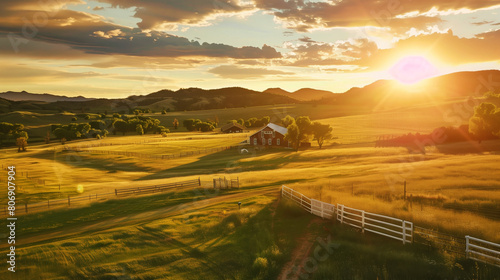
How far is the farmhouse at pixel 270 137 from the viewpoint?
8547cm

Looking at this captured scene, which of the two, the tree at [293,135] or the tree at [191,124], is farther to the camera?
the tree at [191,124]

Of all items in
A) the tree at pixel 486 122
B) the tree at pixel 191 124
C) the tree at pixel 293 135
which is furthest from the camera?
the tree at pixel 191 124

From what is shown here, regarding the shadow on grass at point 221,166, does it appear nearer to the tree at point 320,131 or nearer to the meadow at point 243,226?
the meadow at point 243,226

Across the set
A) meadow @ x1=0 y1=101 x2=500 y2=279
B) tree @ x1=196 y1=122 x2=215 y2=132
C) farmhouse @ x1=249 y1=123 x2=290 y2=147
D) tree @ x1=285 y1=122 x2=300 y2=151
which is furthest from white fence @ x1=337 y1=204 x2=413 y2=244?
tree @ x1=196 y1=122 x2=215 y2=132

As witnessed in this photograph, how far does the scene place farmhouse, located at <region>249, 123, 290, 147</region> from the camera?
280 ft

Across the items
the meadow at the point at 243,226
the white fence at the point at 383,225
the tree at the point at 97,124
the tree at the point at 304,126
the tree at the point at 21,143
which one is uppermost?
the tree at the point at 97,124

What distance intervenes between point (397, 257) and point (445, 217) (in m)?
6.38

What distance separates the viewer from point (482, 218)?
19.5 meters

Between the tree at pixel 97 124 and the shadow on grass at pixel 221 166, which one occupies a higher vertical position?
the tree at pixel 97 124

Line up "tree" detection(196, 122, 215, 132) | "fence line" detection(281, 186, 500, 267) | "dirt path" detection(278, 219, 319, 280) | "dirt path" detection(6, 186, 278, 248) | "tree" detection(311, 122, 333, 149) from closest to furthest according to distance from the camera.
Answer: "fence line" detection(281, 186, 500, 267), "dirt path" detection(278, 219, 319, 280), "dirt path" detection(6, 186, 278, 248), "tree" detection(311, 122, 333, 149), "tree" detection(196, 122, 215, 132)

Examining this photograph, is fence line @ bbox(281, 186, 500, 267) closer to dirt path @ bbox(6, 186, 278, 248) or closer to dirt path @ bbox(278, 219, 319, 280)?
dirt path @ bbox(278, 219, 319, 280)

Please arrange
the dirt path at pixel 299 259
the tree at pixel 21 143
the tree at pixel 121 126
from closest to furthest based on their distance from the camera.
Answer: the dirt path at pixel 299 259 < the tree at pixel 21 143 < the tree at pixel 121 126

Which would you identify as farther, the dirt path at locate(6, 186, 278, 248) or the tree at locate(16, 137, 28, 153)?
the tree at locate(16, 137, 28, 153)

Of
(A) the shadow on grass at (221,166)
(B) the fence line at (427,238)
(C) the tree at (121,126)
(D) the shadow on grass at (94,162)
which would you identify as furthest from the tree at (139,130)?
(B) the fence line at (427,238)
